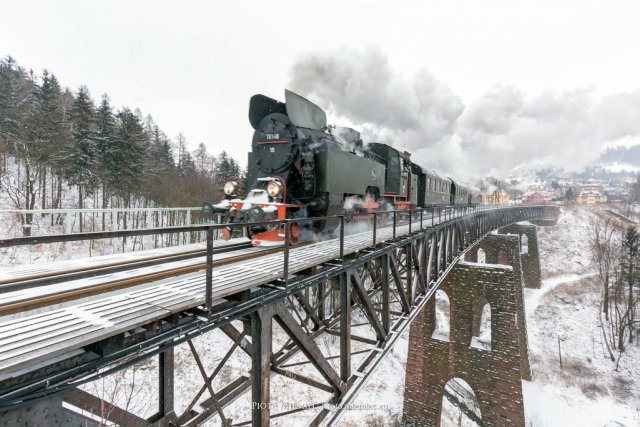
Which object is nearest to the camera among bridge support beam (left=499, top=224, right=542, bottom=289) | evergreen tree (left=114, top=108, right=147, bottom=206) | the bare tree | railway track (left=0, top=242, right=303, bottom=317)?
railway track (left=0, top=242, right=303, bottom=317)

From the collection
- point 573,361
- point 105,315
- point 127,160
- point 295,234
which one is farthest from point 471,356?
point 127,160

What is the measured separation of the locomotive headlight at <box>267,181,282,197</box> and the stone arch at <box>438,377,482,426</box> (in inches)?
506

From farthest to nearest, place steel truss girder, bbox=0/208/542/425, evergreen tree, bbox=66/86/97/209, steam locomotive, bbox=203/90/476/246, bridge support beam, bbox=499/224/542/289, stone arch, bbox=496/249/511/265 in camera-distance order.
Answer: bridge support beam, bbox=499/224/542/289 < evergreen tree, bbox=66/86/97/209 < stone arch, bbox=496/249/511/265 < steam locomotive, bbox=203/90/476/246 < steel truss girder, bbox=0/208/542/425

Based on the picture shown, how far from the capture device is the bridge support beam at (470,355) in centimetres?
1106

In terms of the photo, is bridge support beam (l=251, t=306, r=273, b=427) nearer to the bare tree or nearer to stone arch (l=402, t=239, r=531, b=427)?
stone arch (l=402, t=239, r=531, b=427)

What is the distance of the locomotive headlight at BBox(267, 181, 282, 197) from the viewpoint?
699cm

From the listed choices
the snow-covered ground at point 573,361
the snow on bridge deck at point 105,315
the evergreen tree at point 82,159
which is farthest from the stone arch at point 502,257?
the evergreen tree at point 82,159

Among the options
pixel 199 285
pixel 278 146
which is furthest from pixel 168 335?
pixel 278 146

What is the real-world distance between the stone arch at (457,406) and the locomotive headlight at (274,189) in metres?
12.8

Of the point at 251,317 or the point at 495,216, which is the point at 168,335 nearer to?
the point at 251,317

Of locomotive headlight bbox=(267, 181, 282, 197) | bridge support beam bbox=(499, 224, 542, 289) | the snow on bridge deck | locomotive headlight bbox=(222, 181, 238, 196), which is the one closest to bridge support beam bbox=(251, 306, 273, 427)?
the snow on bridge deck

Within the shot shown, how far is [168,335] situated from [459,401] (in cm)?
1706

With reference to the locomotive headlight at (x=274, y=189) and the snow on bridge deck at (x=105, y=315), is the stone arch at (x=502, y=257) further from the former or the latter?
the snow on bridge deck at (x=105, y=315)

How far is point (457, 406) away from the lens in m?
15.2
